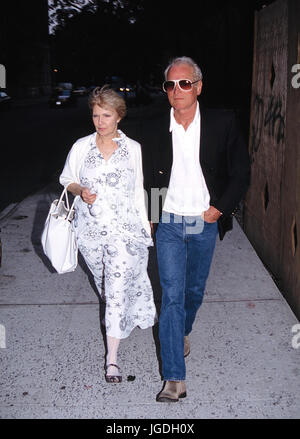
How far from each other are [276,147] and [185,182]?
2.32 meters

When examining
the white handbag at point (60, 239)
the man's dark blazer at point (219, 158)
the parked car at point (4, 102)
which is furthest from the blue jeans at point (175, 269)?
the parked car at point (4, 102)

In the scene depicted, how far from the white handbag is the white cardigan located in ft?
0.42

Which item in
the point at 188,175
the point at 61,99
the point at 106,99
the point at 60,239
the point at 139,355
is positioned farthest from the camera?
the point at 61,99

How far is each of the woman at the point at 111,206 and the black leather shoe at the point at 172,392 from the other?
363 mm

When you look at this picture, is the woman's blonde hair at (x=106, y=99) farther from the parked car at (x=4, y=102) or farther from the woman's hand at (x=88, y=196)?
the parked car at (x=4, y=102)

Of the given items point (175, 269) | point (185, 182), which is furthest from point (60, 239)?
point (185, 182)

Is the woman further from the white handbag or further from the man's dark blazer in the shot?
the man's dark blazer

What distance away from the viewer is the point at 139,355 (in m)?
4.07

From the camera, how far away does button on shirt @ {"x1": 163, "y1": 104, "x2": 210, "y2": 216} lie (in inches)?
134

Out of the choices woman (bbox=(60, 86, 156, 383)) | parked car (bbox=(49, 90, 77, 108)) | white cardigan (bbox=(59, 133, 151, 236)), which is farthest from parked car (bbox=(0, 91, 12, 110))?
woman (bbox=(60, 86, 156, 383))

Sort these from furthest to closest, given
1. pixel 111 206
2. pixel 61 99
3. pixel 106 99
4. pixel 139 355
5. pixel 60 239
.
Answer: pixel 61 99, pixel 139 355, pixel 60 239, pixel 111 206, pixel 106 99

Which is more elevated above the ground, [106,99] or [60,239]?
[106,99]

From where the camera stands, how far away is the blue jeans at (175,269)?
3463mm

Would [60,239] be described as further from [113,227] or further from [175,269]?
[175,269]
